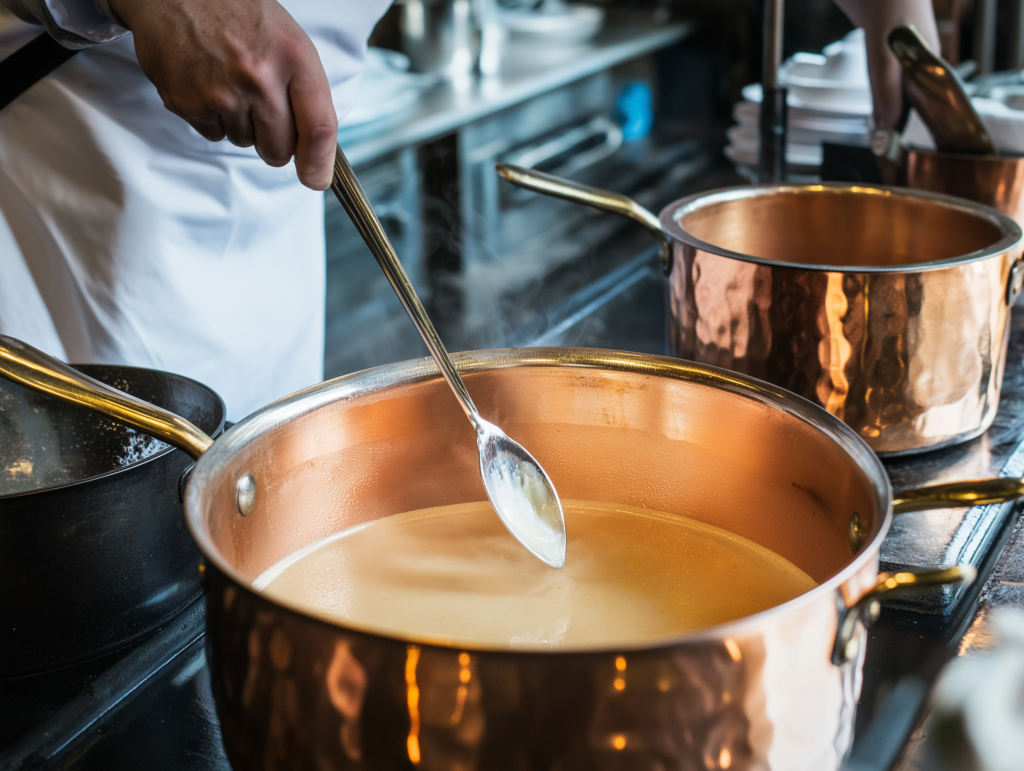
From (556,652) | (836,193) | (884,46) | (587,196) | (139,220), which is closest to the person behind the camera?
(556,652)

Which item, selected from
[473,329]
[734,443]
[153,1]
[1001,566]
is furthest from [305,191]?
[473,329]

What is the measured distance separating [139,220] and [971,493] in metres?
0.93

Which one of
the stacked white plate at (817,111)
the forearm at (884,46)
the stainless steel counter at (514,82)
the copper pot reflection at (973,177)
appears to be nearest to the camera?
the copper pot reflection at (973,177)

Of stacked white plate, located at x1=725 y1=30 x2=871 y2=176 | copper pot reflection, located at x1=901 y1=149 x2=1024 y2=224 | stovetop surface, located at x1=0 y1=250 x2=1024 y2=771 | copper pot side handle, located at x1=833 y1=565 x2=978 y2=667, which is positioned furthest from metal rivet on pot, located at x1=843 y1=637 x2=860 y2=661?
stacked white plate, located at x1=725 y1=30 x2=871 y2=176

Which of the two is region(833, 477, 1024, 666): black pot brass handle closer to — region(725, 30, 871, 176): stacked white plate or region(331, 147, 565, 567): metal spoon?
region(331, 147, 565, 567): metal spoon

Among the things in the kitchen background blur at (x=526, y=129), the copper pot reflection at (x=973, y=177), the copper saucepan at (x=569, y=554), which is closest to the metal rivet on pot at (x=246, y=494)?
the copper saucepan at (x=569, y=554)

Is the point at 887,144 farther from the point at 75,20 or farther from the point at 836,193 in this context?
the point at 75,20

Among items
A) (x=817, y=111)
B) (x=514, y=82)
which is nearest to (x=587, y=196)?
(x=817, y=111)

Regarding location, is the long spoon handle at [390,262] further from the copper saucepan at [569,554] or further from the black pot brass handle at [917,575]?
the black pot brass handle at [917,575]

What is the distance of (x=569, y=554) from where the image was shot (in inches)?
26.1

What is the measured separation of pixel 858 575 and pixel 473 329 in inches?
80.5

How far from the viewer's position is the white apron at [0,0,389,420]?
3.40 ft

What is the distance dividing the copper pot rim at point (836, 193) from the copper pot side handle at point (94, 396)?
437 mm

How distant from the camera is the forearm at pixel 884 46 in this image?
46.9 inches
